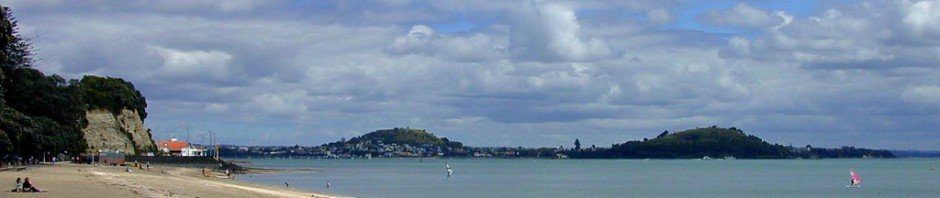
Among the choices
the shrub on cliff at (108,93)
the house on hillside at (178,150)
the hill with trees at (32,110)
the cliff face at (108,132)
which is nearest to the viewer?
the hill with trees at (32,110)

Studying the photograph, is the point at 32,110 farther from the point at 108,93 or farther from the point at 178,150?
the point at 178,150

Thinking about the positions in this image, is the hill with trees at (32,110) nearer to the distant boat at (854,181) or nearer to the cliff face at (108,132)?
the cliff face at (108,132)

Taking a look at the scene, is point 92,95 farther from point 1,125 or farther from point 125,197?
point 125,197

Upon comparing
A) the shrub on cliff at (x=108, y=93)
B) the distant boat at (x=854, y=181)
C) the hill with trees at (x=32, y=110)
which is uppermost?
the shrub on cliff at (x=108, y=93)

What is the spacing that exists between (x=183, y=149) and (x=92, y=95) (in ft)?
170

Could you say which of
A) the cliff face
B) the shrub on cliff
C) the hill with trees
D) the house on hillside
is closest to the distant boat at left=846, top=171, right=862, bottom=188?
the hill with trees

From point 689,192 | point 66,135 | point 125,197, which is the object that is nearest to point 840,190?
point 689,192

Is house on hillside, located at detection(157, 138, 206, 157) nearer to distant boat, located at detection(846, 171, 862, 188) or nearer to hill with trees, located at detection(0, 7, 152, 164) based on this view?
hill with trees, located at detection(0, 7, 152, 164)

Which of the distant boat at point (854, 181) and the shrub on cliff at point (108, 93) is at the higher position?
the shrub on cliff at point (108, 93)

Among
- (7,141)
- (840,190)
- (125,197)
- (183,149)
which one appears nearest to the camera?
(125,197)

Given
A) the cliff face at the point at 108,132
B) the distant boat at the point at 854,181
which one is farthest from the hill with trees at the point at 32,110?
the distant boat at the point at 854,181

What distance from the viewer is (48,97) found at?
8581cm

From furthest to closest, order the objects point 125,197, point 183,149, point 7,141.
Answer: point 183,149 → point 7,141 → point 125,197

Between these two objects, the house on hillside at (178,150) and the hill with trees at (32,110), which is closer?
the hill with trees at (32,110)
